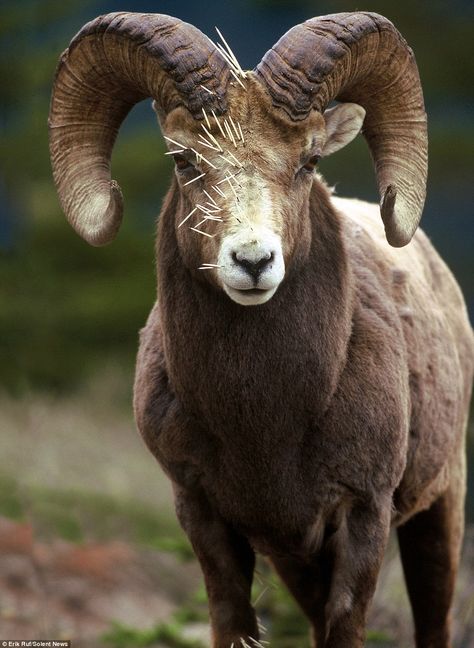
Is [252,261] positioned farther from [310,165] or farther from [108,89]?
[108,89]

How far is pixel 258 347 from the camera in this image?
5.91 meters

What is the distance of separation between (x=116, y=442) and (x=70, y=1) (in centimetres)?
636

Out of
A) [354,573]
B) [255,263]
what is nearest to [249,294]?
[255,263]

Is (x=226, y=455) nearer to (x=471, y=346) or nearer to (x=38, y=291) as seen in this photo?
(x=471, y=346)

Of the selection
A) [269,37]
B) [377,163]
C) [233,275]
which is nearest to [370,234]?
[377,163]

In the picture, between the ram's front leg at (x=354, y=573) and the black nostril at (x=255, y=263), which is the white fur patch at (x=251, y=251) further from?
the ram's front leg at (x=354, y=573)

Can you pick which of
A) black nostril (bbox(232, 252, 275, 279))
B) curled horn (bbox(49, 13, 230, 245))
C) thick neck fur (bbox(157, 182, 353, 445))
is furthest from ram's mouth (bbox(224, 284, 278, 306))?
curled horn (bbox(49, 13, 230, 245))

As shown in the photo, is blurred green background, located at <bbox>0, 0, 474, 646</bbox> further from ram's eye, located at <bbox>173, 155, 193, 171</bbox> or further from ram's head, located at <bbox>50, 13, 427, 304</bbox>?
ram's eye, located at <bbox>173, 155, 193, 171</bbox>

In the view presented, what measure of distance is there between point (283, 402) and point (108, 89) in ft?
5.88

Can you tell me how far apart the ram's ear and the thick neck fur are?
44 centimetres

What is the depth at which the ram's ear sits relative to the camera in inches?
247

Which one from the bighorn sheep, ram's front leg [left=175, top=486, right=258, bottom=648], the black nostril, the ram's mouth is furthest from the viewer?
ram's front leg [left=175, top=486, right=258, bottom=648]

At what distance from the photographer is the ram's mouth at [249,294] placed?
5.28m

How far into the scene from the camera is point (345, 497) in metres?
6.18
